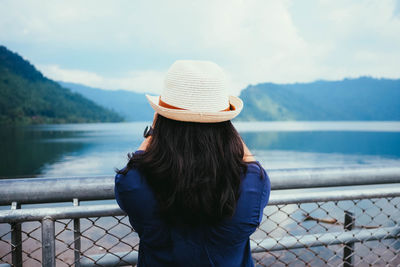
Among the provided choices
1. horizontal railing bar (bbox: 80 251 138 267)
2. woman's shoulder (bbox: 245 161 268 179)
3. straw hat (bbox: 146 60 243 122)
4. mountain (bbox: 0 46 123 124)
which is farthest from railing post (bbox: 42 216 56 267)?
mountain (bbox: 0 46 123 124)

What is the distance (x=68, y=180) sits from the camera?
1312mm

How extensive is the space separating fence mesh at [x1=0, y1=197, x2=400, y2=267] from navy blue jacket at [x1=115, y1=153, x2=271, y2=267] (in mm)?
341

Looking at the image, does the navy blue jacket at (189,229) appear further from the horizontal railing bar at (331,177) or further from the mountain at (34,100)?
the mountain at (34,100)

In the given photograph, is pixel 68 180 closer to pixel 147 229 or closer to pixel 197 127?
pixel 147 229

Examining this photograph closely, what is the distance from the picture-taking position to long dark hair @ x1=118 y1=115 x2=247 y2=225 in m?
1.11

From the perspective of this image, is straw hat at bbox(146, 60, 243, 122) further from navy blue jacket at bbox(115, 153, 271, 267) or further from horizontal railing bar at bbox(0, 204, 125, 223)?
horizontal railing bar at bbox(0, 204, 125, 223)

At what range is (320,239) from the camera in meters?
1.73

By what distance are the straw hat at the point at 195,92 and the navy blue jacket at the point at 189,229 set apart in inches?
9.9

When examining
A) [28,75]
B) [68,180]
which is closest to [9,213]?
[68,180]

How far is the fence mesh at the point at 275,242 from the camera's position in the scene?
1575mm

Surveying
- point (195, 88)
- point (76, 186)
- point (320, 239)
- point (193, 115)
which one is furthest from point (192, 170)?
point (320, 239)

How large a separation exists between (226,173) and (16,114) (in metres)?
125

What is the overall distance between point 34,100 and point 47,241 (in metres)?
132

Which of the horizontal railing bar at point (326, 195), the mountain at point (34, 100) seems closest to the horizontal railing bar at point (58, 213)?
the horizontal railing bar at point (326, 195)
